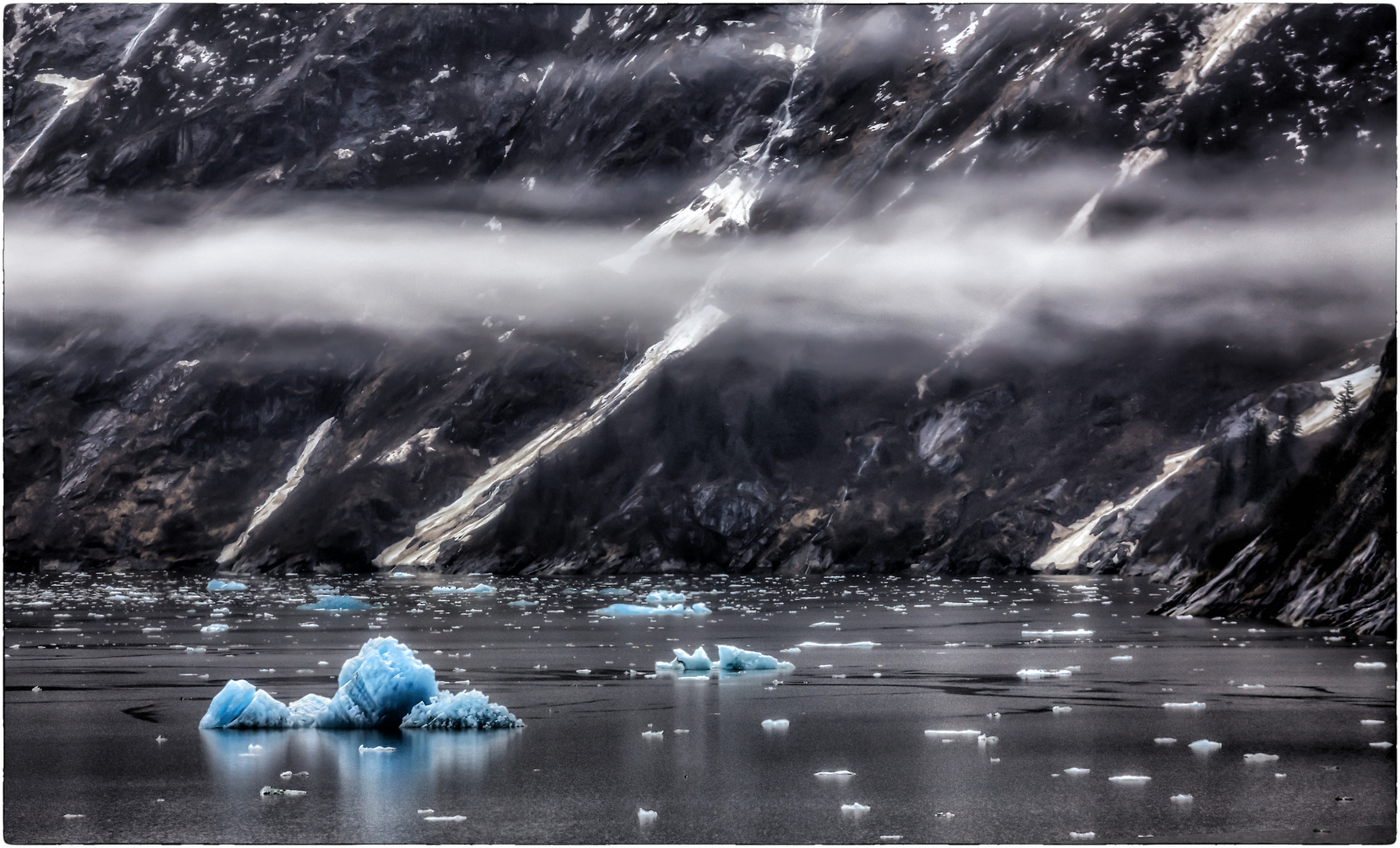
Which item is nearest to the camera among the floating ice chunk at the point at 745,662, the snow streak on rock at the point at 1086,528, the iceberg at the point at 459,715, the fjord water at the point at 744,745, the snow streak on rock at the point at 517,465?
the fjord water at the point at 744,745

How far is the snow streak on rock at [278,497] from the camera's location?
178875mm

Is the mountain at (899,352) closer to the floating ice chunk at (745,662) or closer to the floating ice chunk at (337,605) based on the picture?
the floating ice chunk at (337,605)

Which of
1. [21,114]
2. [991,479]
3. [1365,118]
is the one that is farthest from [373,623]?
[21,114]

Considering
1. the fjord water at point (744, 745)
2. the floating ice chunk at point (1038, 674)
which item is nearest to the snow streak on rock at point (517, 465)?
the fjord water at point (744, 745)

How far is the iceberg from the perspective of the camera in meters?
24.6

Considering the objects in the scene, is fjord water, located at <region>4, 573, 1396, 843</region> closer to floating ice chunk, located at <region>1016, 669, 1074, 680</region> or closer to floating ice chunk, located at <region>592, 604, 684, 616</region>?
floating ice chunk, located at <region>1016, 669, 1074, 680</region>

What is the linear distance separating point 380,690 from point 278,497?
172310 mm

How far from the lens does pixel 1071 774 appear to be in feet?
65.0

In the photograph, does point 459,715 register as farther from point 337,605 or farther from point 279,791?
point 337,605

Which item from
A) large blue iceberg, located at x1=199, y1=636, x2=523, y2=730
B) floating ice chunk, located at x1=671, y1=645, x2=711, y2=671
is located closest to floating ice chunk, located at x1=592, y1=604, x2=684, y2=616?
floating ice chunk, located at x1=671, y1=645, x2=711, y2=671

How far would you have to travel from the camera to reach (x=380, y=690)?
24766 millimetres

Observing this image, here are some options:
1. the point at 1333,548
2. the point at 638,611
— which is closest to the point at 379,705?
the point at 1333,548

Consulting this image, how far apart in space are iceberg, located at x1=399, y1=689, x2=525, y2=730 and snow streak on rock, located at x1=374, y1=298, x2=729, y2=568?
4983 inches

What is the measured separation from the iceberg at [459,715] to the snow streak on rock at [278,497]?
152616 mm
